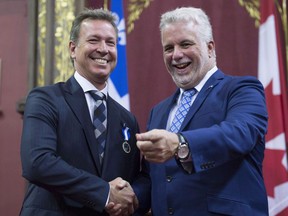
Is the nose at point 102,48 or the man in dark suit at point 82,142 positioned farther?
the nose at point 102,48

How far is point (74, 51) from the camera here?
1901 mm

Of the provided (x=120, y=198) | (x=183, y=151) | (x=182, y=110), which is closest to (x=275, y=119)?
(x=182, y=110)

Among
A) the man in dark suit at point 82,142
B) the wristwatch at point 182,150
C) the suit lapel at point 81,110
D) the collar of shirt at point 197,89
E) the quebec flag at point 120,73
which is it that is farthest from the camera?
the quebec flag at point 120,73

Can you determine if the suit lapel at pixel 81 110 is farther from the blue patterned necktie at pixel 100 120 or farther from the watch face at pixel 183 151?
the watch face at pixel 183 151

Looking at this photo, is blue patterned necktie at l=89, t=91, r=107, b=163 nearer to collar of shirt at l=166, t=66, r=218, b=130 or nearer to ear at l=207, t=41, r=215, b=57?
collar of shirt at l=166, t=66, r=218, b=130

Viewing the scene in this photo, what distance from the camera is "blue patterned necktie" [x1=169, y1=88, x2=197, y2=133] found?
1.65 metres

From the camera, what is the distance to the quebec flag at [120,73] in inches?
117

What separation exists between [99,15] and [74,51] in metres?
0.18

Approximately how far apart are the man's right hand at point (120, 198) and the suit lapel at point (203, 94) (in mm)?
285

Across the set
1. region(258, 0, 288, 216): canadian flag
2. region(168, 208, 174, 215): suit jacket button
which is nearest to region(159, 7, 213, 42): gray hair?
region(168, 208, 174, 215): suit jacket button

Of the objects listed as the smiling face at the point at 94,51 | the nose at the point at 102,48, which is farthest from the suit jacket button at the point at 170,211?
the nose at the point at 102,48

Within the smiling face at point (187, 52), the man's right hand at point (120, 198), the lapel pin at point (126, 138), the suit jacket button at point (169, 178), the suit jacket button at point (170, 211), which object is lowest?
the suit jacket button at point (170, 211)

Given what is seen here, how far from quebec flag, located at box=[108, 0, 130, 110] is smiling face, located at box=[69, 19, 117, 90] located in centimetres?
111

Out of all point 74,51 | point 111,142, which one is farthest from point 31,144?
point 74,51
